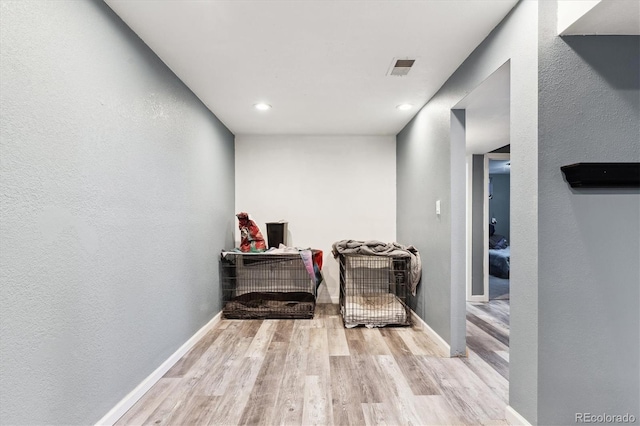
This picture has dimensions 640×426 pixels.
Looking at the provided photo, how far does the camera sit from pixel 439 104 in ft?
8.52

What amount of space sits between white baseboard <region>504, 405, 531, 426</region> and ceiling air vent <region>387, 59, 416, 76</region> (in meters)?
2.22

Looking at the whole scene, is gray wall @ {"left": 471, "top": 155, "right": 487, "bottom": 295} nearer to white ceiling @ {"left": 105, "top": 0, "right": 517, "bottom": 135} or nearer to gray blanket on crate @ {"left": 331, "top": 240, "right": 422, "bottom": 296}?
gray blanket on crate @ {"left": 331, "top": 240, "right": 422, "bottom": 296}

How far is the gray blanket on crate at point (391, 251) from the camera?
3.09 meters

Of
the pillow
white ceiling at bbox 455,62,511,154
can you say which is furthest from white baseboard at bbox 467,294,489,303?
the pillow

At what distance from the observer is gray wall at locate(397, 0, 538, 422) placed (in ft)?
4.82

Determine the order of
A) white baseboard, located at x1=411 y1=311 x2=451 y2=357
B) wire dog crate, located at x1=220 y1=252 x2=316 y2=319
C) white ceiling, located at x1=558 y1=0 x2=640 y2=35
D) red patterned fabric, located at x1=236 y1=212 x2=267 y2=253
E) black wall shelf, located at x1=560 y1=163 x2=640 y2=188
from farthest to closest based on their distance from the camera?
red patterned fabric, located at x1=236 y1=212 x2=267 y2=253 < wire dog crate, located at x1=220 y1=252 x2=316 y2=319 < white baseboard, located at x1=411 y1=311 x2=451 y2=357 < black wall shelf, located at x1=560 y1=163 x2=640 y2=188 < white ceiling, located at x1=558 y1=0 x2=640 y2=35

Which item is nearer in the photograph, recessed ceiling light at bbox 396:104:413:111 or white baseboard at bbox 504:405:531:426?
white baseboard at bbox 504:405:531:426

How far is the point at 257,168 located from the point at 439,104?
2378mm

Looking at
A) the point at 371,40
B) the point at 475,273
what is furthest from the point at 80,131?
the point at 475,273

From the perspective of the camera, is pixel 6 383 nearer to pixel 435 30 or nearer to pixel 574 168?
pixel 574 168

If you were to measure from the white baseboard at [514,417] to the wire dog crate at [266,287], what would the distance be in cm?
207

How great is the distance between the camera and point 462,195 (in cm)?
243

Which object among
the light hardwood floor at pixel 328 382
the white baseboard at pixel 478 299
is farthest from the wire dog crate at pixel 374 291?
the white baseboard at pixel 478 299

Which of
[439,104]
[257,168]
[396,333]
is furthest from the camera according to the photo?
[257,168]
